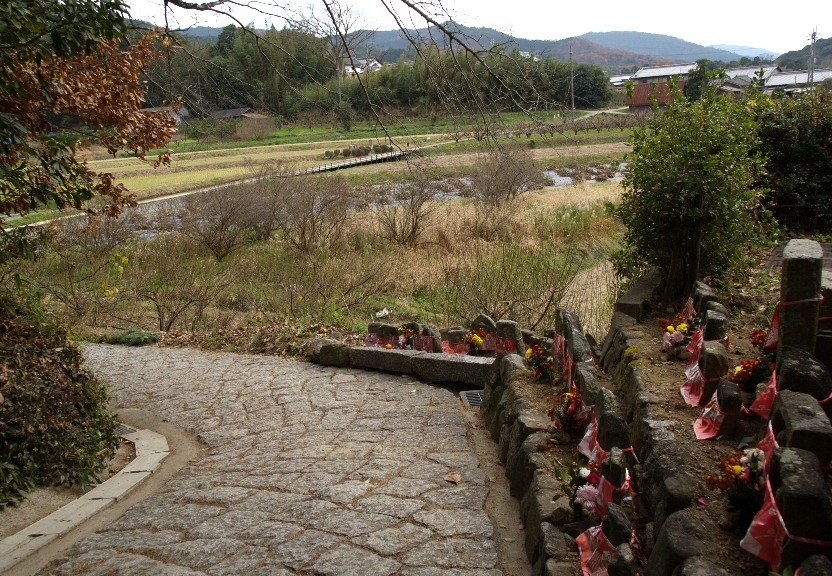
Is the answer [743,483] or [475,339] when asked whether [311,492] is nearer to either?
[743,483]

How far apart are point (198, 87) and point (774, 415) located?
7.20 metres

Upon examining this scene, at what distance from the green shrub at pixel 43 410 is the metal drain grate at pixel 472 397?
3414mm

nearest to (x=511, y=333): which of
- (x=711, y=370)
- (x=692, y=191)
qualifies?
(x=692, y=191)

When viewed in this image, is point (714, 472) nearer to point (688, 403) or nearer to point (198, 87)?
point (688, 403)

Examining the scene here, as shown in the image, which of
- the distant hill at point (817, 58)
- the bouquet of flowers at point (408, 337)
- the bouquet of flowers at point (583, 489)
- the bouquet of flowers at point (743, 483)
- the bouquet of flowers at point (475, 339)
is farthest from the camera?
the distant hill at point (817, 58)

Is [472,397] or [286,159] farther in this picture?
[286,159]

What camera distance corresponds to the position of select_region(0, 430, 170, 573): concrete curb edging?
4.86 m

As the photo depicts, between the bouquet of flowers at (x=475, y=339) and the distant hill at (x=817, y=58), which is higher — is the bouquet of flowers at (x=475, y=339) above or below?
below

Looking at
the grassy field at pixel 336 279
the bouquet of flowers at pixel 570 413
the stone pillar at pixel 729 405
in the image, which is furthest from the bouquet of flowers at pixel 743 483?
the grassy field at pixel 336 279

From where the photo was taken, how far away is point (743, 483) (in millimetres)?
2951

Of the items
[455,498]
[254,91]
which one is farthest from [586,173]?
[455,498]

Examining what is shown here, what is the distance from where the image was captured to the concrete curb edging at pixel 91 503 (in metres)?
A: 4.86

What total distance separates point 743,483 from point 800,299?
113cm

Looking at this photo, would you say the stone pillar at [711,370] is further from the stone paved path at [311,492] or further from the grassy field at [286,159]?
the grassy field at [286,159]
